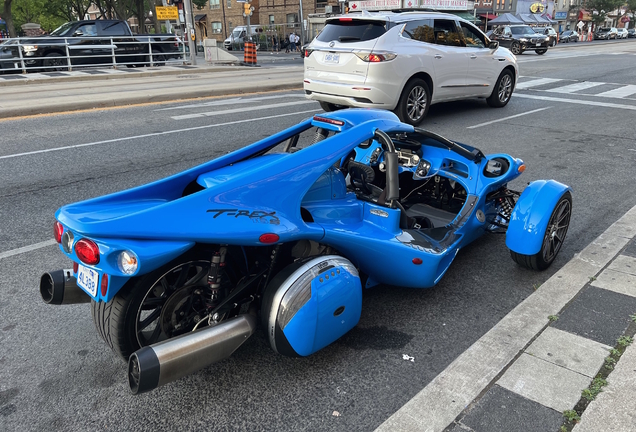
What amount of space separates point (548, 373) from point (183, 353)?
1891mm

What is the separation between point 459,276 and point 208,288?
81.2 inches

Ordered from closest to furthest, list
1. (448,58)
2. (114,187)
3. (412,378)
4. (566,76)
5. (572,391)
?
(572,391), (412,378), (114,187), (448,58), (566,76)

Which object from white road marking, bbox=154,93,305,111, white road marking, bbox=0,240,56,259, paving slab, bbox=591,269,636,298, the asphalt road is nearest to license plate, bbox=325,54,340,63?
the asphalt road

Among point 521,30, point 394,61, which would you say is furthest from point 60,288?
point 521,30

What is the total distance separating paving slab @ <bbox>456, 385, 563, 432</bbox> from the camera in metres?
2.31

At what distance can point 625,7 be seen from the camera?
90.2 meters

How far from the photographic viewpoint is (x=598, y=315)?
3217mm

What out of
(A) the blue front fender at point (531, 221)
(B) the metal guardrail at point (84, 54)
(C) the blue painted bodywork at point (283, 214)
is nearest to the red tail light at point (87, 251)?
(C) the blue painted bodywork at point (283, 214)

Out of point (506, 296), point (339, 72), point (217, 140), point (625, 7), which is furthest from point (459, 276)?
point (625, 7)

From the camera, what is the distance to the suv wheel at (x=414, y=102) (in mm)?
9008

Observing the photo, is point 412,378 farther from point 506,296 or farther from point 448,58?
point 448,58

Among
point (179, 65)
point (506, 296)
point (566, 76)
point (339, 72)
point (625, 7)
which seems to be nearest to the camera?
point (506, 296)

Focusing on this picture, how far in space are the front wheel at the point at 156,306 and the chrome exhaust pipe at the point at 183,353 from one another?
0.83 feet

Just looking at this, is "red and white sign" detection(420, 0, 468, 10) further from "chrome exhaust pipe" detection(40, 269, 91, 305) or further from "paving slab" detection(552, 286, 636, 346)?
"chrome exhaust pipe" detection(40, 269, 91, 305)
